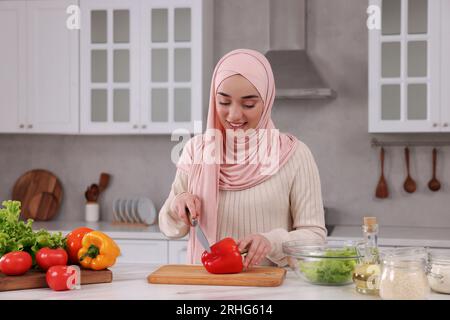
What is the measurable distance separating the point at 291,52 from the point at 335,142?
2.20ft

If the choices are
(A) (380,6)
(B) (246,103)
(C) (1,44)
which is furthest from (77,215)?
(B) (246,103)

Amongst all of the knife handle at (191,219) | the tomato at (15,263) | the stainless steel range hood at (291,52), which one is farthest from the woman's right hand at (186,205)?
the stainless steel range hood at (291,52)

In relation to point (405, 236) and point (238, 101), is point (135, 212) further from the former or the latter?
point (238, 101)

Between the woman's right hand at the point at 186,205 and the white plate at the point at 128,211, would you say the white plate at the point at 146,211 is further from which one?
the woman's right hand at the point at 186,205

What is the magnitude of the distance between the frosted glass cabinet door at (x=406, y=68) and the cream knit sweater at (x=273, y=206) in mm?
1777

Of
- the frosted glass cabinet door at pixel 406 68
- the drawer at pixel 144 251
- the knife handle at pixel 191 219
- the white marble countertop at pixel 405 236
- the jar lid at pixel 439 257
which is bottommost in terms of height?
the drawer at pixel 144 251

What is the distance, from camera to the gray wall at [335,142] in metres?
4.40

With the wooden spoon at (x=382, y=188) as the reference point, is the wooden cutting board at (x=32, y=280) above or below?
below

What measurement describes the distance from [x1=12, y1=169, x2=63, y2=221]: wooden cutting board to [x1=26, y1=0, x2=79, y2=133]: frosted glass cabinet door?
486mm

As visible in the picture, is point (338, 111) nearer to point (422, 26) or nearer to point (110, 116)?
point (422, 26)

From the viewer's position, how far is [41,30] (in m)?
4.40

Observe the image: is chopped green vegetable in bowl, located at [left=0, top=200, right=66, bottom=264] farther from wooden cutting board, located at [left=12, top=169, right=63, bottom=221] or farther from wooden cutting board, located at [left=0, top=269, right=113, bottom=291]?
wooden cutting board, located at [left=12, top=169, right=63, bottom=221]

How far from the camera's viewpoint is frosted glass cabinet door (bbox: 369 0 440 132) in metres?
4.01

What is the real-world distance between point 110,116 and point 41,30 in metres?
0.74
